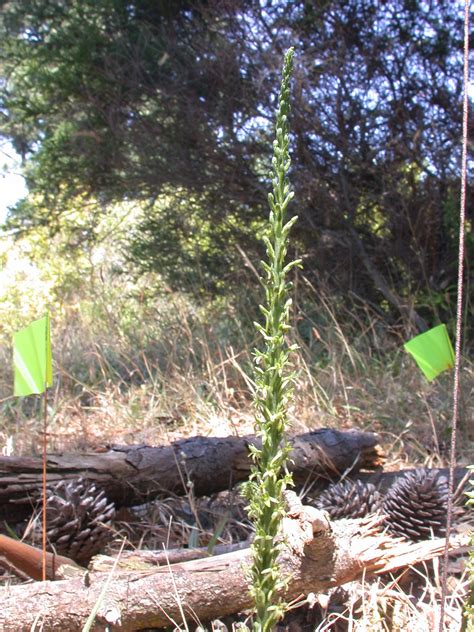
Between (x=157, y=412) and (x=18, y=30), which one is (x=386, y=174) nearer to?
(x=157, y=412)

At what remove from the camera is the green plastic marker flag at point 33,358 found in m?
1.64

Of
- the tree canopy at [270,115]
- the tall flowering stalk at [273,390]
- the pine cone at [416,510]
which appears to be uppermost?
the tree canopy at [270,115]

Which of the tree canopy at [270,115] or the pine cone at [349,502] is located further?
the tree canopy at [270,115]

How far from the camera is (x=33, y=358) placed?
5.73ft

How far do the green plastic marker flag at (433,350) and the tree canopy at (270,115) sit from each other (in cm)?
234

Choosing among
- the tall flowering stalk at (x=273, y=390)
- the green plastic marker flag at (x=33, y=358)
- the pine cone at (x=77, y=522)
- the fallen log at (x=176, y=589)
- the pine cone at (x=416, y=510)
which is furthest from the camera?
the pine cone at (x=416, y=510)

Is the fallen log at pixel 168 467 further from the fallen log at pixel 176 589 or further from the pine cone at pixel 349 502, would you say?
the fallen log at pixel 176 589

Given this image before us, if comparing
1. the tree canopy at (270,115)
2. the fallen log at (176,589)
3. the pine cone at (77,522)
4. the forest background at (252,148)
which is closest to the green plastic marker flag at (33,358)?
the pine cone at (77,522)

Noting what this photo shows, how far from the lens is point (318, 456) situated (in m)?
2.38

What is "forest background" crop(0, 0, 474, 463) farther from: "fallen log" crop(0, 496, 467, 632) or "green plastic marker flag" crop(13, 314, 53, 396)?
"fallen log" crop(0, 496, 467, 632)

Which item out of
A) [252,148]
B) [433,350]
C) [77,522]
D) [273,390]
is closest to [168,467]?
[77,522]

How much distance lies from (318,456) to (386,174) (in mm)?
2825

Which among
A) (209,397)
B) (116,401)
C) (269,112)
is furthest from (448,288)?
(116,401)

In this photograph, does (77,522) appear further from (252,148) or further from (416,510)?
(252,148)
